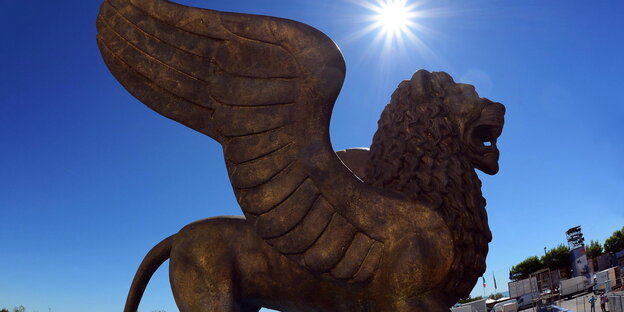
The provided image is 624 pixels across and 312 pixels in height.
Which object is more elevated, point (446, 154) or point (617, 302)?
point (446, 154)

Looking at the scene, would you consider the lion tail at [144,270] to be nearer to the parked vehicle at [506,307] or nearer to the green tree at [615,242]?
the parked vehicle at [506,307]

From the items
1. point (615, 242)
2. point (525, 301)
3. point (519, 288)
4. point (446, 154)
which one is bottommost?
point (525, 301)

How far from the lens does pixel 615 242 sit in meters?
34.6

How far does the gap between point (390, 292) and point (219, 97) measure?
4.67 feet

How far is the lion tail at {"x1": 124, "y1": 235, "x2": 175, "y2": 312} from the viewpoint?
9.66 feet

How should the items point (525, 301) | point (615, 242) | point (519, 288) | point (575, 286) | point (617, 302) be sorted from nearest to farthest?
point (617, 302), point (525, 301), point (575, 286), point (519, 288), point (615, 242)

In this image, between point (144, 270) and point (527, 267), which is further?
point (527, 267)

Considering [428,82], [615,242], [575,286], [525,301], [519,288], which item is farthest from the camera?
[615,242]

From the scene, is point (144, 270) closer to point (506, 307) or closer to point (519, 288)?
point (506, 307)

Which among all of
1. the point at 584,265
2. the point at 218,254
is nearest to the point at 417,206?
the point at 218,254

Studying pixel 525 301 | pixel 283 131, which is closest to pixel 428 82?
pixel 283 131

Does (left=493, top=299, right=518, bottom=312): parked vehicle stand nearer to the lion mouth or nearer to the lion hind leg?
the lion mouth

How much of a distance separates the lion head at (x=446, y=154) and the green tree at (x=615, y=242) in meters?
39.2

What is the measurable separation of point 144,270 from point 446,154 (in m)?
2.11
